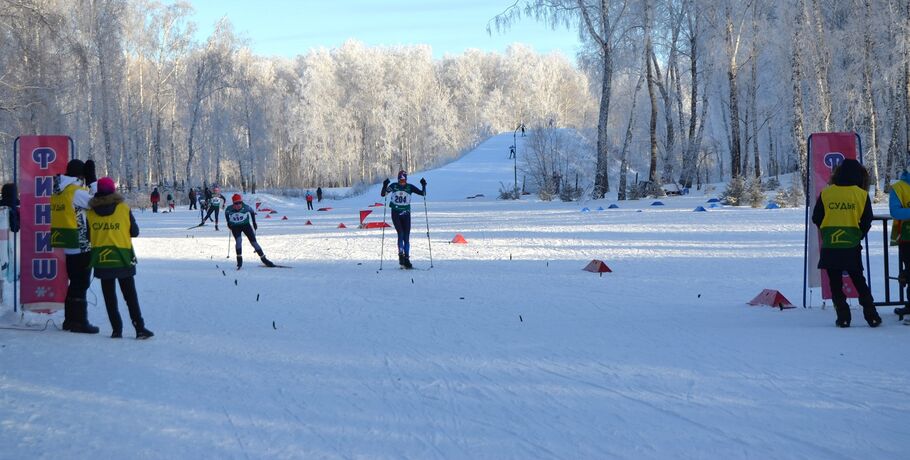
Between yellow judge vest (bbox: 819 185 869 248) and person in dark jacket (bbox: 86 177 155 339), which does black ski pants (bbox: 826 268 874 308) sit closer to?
yellow judge vest (bbox: 819 185 869 248)

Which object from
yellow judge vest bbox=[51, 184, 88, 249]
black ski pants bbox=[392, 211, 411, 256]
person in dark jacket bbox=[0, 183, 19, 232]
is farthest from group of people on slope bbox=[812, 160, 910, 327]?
person in dark jacket bbox=[0, 183, 19, 232]

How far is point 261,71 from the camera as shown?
294 feet

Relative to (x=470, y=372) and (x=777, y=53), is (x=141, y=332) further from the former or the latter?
(x=777, y=53)

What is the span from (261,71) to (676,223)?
75.9 metres

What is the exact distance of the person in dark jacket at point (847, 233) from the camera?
746 cm

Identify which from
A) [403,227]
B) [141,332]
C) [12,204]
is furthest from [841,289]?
[12,204]

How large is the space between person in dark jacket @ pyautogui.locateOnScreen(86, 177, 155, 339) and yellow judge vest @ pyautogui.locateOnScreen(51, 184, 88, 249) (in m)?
0.65

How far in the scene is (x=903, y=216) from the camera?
7383mm

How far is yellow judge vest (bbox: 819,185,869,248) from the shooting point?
294 inches

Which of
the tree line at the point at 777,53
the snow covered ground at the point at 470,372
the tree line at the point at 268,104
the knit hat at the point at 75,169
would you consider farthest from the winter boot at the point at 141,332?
the tree line at the point at 268,104

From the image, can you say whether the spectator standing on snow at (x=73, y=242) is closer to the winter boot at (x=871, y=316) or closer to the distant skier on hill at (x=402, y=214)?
the distant skier on hill at (x=402, y=214)

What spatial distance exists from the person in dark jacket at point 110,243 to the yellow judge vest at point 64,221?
65 cm

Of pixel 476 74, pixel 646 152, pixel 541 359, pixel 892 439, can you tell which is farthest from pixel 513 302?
pixel 476 74

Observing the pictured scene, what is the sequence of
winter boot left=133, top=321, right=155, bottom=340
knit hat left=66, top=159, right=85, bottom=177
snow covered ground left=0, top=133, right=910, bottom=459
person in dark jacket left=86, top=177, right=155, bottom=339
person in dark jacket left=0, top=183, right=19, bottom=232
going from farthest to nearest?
person in dark jacket left=0, top=183, right=19, bottom=232, knit hat left=66, top=159, right=85, bottom=177, winter boot left=133, top=321, right=155, bottom=340, person in dark jacket left=86, top=177, right=155, bottom=339, snow covered ground left=0, top=133, right=910, bottom=459
